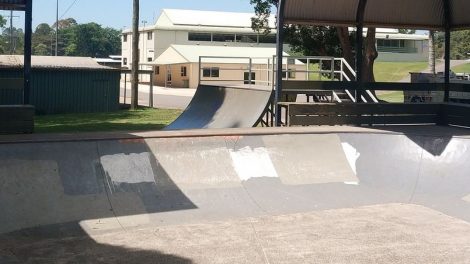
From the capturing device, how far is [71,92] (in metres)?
30.9

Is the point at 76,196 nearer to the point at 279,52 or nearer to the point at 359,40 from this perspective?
the point at 279,52

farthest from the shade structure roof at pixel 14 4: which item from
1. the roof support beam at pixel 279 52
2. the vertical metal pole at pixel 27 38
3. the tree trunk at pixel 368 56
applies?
the tree trunk at pixel 368 56

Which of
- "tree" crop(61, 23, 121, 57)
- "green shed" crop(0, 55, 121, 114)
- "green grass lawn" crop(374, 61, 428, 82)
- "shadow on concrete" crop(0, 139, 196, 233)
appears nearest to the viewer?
"shadow on concrete" crop(0, 139, 196, 233)

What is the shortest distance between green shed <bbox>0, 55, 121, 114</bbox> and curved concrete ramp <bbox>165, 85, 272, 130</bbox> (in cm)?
1331

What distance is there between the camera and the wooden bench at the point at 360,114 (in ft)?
42.6

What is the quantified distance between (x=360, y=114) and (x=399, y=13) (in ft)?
10.9

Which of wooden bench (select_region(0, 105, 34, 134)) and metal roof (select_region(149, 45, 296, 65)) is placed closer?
wooden bench (select_region(0, 105, 34, 134))

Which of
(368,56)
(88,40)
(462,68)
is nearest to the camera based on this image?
(368,56)

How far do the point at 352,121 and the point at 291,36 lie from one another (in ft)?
60.5

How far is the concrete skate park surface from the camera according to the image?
641cm

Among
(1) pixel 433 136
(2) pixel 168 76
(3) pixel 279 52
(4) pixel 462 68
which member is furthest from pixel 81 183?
(4) pixel 462 68

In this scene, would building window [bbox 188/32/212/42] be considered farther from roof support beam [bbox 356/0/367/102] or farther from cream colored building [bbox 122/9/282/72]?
roof support beam [bbox 356/0/367/102]

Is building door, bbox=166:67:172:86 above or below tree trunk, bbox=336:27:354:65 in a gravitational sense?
below

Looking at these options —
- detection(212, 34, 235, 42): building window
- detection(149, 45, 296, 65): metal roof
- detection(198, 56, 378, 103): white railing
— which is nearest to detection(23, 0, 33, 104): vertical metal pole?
detection(198, 56, 378, 103): white railing
